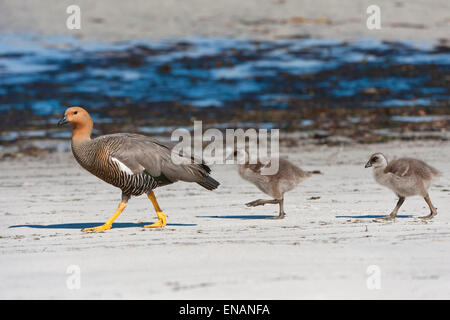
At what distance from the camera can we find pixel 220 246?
673cm

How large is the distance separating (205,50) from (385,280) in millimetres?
25479

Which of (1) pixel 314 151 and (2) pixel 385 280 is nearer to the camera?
(2) pixel 385 280

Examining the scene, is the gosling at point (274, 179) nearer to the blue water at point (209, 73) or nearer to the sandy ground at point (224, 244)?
the sandy ground at point (224, 244)

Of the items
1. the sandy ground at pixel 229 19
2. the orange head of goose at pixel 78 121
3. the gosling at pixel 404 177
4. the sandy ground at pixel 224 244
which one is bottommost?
the sandy ground at pixel 224 244

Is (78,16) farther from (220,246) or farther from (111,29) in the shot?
(220,246)

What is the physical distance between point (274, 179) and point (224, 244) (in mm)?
2447

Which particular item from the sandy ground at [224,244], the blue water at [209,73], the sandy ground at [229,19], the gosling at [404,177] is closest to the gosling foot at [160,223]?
the sandy ground at [224,244]

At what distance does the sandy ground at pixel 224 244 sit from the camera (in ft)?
17.7

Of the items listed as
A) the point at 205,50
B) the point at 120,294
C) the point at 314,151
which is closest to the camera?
the point at 120,294

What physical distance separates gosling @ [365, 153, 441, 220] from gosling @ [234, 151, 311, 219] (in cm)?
98

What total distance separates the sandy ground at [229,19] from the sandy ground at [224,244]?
830 inches

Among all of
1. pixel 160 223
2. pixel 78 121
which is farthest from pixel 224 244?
pixel 78 121

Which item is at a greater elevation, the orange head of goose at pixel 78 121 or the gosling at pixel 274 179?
the orange head of goose at pixel 78 121

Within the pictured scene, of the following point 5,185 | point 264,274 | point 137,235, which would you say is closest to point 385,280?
point 264,274
